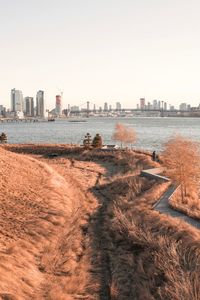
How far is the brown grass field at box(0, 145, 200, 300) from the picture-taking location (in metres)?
16.4

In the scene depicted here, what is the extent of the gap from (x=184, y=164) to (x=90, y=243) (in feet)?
38.7

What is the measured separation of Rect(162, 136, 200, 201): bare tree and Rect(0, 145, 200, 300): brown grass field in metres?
1.45

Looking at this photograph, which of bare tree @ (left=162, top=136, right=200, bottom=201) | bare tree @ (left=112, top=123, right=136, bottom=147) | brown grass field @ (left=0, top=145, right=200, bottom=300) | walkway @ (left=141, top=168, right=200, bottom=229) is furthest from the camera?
bare tree @ (left=112, top=123, right=136, bottom=147)

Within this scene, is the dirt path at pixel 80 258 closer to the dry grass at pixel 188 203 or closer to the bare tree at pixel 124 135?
A: the dry grass at pixel 188 203

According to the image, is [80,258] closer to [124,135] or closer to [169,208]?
[169,208]

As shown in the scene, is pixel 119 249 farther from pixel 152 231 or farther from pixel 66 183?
pixel 66 183

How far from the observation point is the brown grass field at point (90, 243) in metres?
16.4

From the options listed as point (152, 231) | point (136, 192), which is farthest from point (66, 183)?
point (152, 231)

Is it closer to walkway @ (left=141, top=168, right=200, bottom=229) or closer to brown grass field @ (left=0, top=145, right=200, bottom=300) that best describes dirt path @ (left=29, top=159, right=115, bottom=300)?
brown grass field @ (left=0, top=145, right=200, bottom=300)

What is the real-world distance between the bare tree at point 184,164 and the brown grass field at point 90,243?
1452 mm

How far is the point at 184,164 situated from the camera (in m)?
31.1

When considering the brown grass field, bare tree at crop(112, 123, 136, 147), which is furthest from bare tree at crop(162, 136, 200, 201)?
bare tree at crop(112, 123, 136, 147)

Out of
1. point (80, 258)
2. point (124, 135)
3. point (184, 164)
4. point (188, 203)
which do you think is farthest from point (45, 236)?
point (124, 135)

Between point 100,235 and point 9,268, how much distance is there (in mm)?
6527
